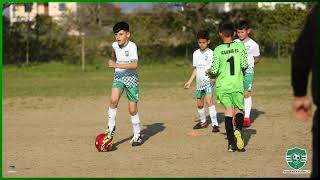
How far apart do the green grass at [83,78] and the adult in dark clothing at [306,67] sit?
1276 centimetres

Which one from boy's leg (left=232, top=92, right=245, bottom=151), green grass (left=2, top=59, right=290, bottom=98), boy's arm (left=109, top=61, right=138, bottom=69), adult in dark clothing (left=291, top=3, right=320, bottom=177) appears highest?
adult in dark clothing (left=291, top=3, right=320, bottom=177)

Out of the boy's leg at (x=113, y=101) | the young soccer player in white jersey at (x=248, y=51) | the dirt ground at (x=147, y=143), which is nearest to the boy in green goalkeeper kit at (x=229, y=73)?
the dirt ground at (x=147, y=143)

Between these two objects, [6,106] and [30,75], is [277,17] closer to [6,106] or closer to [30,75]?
[30,75]

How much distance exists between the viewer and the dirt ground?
6.80m

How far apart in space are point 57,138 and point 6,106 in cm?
501

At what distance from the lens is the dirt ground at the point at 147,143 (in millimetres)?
6805

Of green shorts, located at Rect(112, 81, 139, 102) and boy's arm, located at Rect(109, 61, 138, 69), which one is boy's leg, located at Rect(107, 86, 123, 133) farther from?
boy's arm, located at Rect(109, 61, 138, 69)

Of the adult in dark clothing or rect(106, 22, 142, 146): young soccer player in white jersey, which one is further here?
rect(106, 22, 142, 146): young soccer player in white jersey

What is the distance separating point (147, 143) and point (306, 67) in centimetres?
521

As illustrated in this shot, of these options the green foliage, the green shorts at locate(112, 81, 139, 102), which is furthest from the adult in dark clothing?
the green foliage

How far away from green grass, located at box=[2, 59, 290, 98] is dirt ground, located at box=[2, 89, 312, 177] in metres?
3.71

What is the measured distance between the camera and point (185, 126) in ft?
34.4

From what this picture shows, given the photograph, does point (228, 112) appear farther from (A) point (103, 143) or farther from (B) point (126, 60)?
(A) point (103, 143)

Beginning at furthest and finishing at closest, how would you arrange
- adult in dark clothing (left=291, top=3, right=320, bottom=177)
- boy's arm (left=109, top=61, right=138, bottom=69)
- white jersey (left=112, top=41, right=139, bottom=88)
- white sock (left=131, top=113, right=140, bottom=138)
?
white sock (left=131, top=113, right=140, bottom=138) → white jersey (left=112, top=41, right=139, bottom=88) → boy's arm (left=109, top=61, right=138, bottom=69) → adult in dark clothing (left=291, top=3, right=320, bottom=177)
